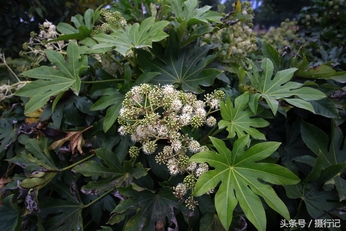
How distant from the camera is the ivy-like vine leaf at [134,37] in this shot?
90cm

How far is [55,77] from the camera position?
984 millimetres

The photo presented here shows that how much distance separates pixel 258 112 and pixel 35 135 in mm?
831

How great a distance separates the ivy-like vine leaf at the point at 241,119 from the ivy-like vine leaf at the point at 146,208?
26 centimetres

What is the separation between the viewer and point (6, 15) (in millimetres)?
2729

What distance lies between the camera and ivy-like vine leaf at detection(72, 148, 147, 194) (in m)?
0.88

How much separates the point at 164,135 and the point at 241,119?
0.25 m

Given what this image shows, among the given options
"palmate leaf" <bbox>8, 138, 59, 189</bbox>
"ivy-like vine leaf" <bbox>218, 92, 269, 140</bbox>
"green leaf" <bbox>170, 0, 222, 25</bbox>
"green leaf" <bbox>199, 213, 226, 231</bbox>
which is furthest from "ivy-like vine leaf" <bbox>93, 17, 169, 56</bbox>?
"green leaf" <bbox>199, 213, 226, 231</bbox>

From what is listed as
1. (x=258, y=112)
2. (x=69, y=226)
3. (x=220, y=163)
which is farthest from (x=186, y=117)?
(x=69, y=226)

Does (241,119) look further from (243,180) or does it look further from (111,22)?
(111,22)

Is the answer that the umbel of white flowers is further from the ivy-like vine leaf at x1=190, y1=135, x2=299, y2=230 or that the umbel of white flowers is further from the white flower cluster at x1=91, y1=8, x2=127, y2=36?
the white flower cluster at x1=91, y1=8, x2=127, y2=36

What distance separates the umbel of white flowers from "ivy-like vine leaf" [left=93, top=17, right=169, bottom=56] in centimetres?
18

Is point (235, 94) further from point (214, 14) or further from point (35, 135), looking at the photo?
point (35, 135)

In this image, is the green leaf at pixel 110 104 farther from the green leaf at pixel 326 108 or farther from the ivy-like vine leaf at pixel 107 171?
the green leaf at pixel 326 108

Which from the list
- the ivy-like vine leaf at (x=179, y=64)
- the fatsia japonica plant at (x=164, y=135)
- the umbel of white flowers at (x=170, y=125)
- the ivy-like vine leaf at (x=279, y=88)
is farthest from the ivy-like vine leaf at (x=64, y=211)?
the ivy-like vine leaf at (x=279, y=88)
